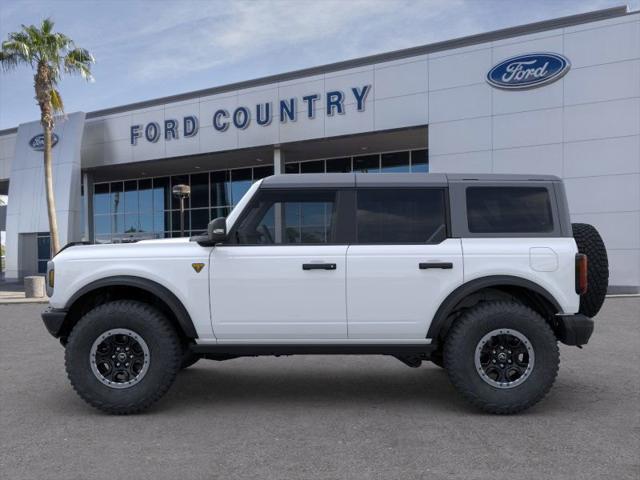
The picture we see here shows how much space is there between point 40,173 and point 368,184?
84.9 feet

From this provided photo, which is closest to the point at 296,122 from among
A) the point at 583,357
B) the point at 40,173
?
the point at 40,173

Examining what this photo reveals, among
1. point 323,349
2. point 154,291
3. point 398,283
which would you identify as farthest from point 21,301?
point 398,283

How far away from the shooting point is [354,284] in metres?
4.42

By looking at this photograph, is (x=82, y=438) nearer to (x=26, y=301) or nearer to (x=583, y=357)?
(x=583, y=357)

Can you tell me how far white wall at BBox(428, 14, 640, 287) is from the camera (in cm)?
1600

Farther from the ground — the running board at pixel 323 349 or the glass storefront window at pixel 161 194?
the glass storefront window at pixel 161 194

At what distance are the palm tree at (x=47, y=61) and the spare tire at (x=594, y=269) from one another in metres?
19.4

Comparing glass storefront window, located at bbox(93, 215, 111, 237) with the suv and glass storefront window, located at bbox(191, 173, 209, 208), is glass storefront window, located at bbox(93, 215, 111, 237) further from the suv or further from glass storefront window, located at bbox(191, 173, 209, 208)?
the suv

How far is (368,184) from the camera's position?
15.2 feet

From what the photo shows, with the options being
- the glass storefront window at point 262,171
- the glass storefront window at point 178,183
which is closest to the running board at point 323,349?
the glass storefront window at point 262,171

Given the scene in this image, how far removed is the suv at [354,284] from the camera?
4414 mm

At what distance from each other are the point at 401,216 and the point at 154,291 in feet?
7.09

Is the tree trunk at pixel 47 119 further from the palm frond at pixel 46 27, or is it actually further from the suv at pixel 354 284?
the suv at pixel 354 284

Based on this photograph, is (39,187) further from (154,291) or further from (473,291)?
(473,291)
